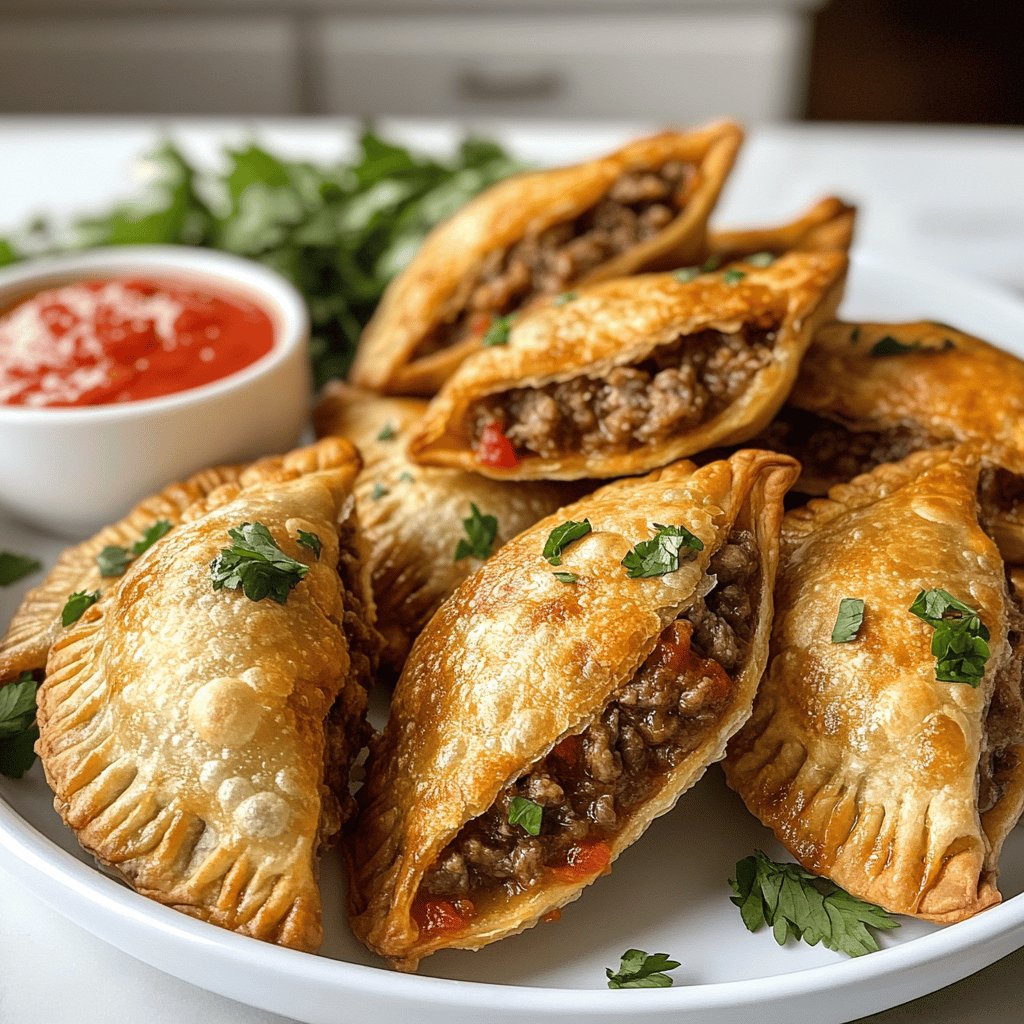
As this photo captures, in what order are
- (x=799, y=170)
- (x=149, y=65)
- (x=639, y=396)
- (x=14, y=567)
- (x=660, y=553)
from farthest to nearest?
(x=149, y=65), (x=799, y=170), (x=14, y=567), (x=639, y=396), (x=660, y=553)

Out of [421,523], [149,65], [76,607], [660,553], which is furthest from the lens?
[149,65]

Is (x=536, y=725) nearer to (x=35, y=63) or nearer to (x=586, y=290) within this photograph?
(x=586, y=290)

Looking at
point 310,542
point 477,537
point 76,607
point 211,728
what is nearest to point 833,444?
point 477,537

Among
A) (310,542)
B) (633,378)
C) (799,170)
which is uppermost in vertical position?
(633,378)

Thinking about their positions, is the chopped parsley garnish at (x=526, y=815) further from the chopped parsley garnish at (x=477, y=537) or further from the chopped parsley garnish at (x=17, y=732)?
the chopped parsley garnish at (x=17, y=732)

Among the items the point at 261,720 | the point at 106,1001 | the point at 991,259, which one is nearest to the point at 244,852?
the point at 261,720

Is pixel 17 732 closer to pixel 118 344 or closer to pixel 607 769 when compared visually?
pixel 607 769
